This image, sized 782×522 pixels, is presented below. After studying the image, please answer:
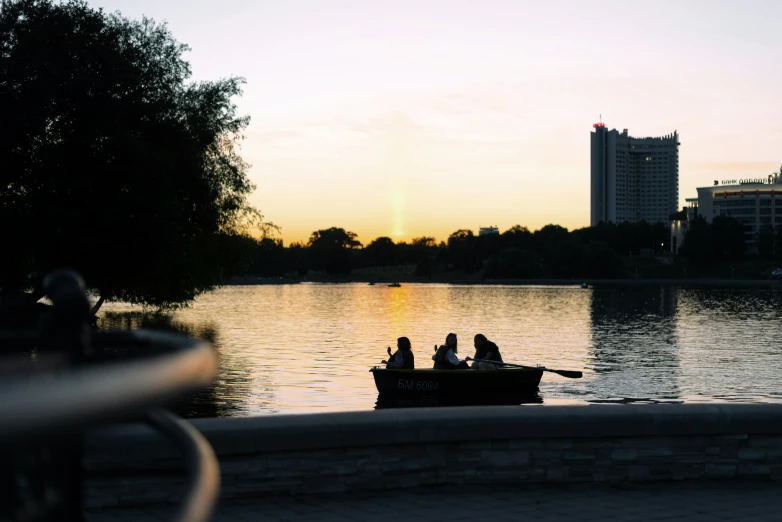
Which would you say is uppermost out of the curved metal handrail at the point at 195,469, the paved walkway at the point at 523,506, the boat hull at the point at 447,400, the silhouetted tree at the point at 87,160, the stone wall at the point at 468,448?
the silhouetted tree at the point at 87,160

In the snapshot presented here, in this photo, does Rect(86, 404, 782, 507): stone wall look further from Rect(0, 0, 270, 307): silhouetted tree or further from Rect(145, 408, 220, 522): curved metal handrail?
Rect(0, 0, 270, 307): silhouetted tree

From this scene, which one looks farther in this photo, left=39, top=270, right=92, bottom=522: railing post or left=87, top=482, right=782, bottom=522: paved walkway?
left=87, top=482, right=782, bottom=522: paved walkway

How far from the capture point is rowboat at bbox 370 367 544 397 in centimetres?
2267

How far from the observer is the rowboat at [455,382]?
22.7 meters

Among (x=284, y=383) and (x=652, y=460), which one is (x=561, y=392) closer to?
(x=284, y=383)

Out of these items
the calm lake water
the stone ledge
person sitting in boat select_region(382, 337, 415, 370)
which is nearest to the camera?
the stone ledge

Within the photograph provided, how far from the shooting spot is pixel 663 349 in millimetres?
52500

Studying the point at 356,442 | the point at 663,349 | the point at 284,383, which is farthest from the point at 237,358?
the point at 356,442

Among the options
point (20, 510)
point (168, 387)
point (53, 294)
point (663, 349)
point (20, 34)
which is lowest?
point (663, 349)

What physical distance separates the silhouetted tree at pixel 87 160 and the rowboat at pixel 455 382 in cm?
1421

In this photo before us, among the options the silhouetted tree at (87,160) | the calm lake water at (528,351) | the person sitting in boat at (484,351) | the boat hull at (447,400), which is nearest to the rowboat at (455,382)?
the boat hull at (447,400)

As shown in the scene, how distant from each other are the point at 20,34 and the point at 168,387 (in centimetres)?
3703

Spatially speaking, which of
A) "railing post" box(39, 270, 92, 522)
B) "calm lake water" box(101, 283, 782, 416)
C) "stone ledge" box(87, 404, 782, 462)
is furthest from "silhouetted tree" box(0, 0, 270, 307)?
"railing post" box(39, 270, 92, 522)

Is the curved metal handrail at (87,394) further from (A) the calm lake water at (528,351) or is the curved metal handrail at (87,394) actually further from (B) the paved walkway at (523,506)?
(A) the calm lake water at (528,351)
